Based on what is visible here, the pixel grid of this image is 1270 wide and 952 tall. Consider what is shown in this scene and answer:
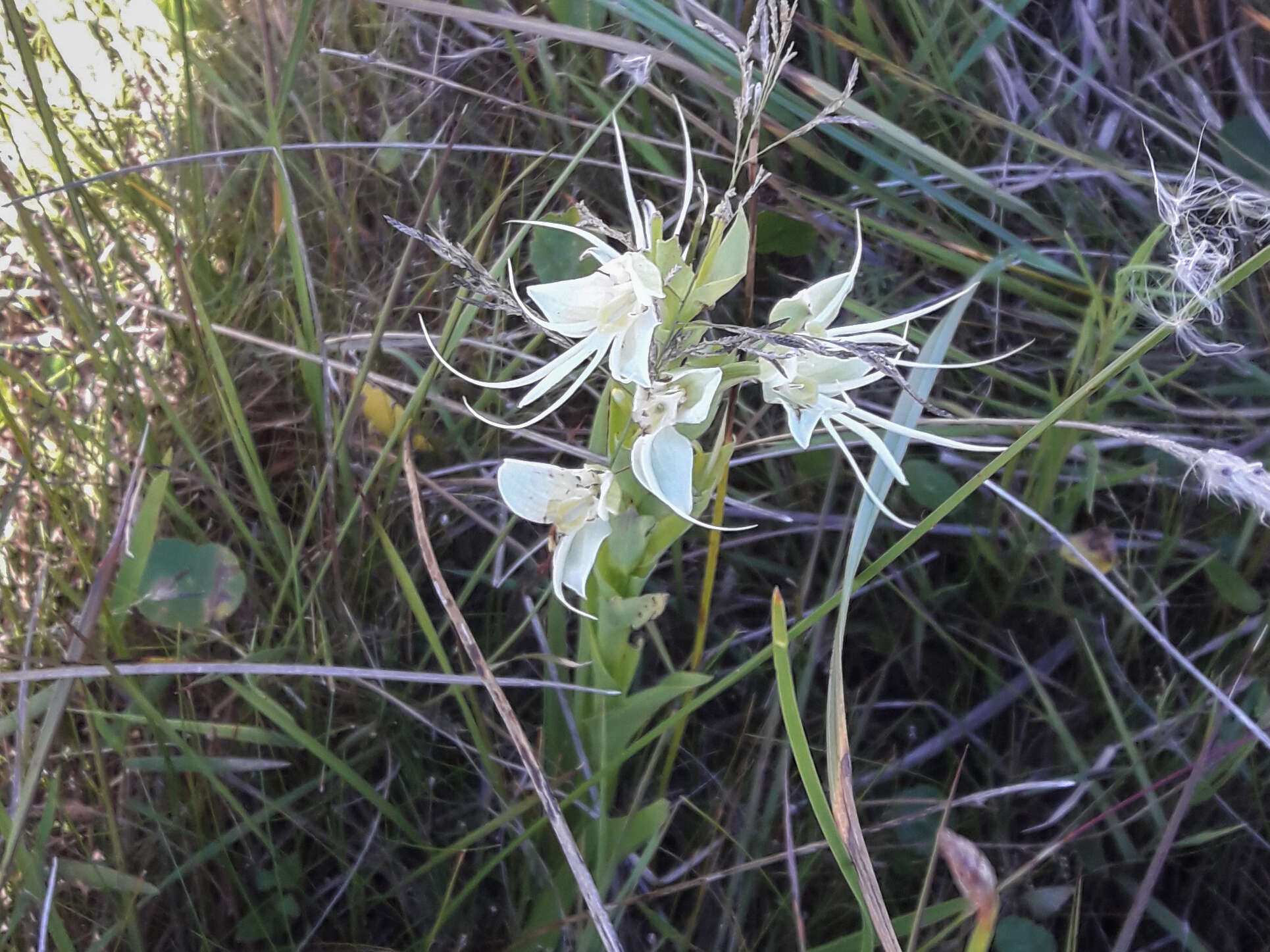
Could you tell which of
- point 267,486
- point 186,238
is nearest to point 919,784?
point 267,486

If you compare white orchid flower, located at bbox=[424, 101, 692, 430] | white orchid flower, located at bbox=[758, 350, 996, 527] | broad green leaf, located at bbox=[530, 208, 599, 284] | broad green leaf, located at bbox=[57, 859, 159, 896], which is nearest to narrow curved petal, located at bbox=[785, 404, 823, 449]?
white orchid flower, located at bbox=[758, 350, 996, 527]

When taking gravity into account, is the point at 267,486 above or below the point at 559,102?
below

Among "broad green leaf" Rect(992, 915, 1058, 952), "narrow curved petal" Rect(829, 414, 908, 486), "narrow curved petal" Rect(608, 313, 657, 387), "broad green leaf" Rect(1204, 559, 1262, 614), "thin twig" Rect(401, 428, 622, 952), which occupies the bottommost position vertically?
"broad green leaf" Rect(992, 915, 1058, 952)

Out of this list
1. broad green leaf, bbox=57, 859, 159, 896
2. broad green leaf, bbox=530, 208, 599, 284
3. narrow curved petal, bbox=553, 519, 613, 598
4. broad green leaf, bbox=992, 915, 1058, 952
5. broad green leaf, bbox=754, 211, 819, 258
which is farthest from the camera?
broad green leaf, bbox=754, 211, 819, 258

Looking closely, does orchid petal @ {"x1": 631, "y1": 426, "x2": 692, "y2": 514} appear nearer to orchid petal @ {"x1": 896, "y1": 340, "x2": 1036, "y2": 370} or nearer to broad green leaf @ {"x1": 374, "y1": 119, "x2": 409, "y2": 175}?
orchid petal @ {"x1": 896, "y1": 340, "x2": 1036, "y2": 370}

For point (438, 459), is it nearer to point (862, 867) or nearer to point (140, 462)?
point (140, 462)

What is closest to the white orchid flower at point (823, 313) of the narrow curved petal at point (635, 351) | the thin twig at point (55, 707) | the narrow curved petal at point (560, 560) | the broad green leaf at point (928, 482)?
the narrow curved petal at point (635, 351)

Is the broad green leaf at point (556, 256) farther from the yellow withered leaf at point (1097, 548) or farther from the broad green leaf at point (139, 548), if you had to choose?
the yellow withered leaf at point (1097, 548)

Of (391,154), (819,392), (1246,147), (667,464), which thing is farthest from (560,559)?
(1246,147)
